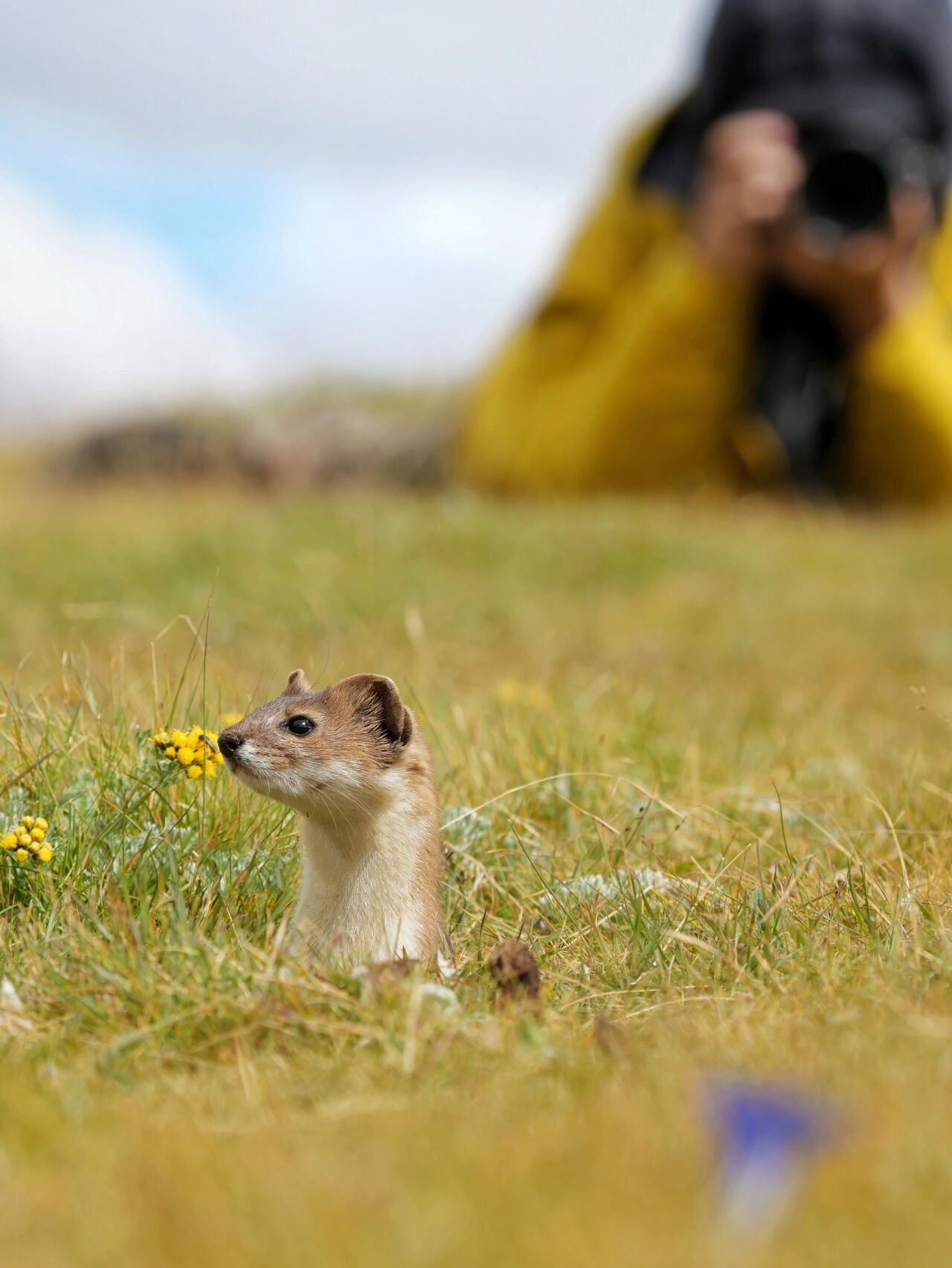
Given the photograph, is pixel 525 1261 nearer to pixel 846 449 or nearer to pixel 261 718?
pixel 261 718

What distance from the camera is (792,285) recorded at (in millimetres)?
10898

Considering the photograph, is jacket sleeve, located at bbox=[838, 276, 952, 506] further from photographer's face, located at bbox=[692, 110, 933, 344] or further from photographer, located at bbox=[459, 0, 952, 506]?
photographer's face, located at bbox=[692, 110, 933, 344]

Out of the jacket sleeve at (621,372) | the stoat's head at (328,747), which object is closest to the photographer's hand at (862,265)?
the jacket sleeve at (621,372)

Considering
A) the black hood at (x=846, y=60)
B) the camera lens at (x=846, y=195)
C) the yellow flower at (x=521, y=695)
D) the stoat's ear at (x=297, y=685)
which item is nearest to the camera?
the stoat's ear at (x=297, y=685)

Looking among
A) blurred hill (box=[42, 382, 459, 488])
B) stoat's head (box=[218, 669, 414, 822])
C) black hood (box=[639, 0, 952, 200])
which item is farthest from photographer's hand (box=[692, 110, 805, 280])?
stoat's head (box=[218, 669, 414, 822])

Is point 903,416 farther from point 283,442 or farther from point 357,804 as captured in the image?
point 283,442

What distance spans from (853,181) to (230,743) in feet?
29.1

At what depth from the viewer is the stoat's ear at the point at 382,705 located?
2867 millimetres

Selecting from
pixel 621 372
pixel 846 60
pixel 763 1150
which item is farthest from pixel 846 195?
pixel 763 1150

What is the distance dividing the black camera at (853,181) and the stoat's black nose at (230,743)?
8.63 meters

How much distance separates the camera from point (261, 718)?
2.83 meters

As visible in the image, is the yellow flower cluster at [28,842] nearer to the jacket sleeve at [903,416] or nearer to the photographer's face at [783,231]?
the photographer's face at [783,231]

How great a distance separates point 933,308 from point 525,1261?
11.6 metres

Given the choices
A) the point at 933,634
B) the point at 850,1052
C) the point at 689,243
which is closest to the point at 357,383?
the point at 689,243
